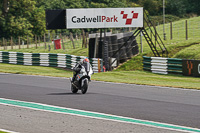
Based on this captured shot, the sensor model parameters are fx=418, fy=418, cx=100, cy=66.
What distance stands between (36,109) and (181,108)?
444cm

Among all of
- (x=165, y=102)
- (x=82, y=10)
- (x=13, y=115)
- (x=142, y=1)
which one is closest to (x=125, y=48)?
(x=82, y=10)

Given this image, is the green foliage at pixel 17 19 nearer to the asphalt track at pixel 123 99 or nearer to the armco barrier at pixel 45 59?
the armco barrier at pixel 45 59

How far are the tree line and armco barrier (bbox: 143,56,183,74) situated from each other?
3971 centimetres

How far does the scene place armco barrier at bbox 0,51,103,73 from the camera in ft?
104

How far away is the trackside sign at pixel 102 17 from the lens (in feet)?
96.2

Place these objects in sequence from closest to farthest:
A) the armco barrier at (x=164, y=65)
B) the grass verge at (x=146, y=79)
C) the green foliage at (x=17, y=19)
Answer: the grass verge at (x=146, y=79)
the armco barrier at (x=164, y=65)
the green foliage at (x=17, y=19)

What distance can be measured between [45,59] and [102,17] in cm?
848

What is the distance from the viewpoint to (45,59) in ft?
117

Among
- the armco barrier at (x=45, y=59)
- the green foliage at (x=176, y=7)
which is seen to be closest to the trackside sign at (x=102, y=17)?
the armco barrier at (x=45, y=59)

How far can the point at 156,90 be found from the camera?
59.6 ft

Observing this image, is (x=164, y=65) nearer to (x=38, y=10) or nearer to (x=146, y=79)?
(x=146, y=79)

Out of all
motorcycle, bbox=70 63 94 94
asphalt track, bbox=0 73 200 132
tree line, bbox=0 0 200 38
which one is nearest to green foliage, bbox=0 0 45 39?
tree line, bbox=0 0 200 38

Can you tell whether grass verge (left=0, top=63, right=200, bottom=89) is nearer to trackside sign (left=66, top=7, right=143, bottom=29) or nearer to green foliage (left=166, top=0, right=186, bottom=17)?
trackside sign (left=66, top=7, right=143, bottom=29)

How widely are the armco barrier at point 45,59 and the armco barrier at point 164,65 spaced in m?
3.61
